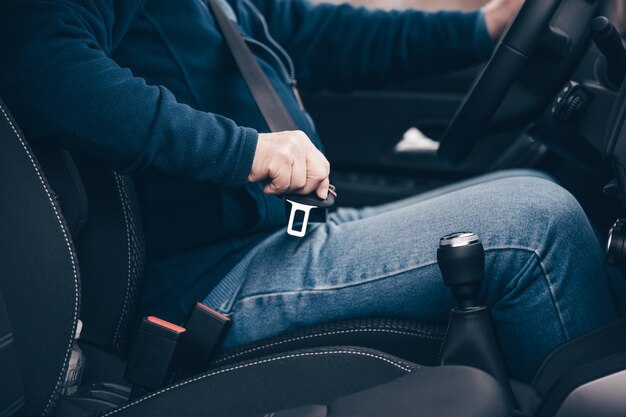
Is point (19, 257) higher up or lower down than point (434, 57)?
lower down

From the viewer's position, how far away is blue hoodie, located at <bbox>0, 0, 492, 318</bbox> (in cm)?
72

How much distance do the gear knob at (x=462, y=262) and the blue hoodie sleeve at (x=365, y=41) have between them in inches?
23.0

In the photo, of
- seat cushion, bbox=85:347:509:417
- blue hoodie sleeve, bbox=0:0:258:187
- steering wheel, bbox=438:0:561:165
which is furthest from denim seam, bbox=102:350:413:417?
steering wheel, bbox=438:0:561:165

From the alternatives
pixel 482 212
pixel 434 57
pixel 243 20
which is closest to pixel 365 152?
pixel 434 57

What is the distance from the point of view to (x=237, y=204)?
2.98ft

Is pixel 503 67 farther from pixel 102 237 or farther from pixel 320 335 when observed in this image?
pixel 102 237

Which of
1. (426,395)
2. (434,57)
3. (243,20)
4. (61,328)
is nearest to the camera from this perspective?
(426,395)

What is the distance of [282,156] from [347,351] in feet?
0.74

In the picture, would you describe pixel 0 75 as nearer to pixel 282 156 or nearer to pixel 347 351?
pixel 282 156

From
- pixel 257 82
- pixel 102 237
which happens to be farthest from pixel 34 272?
pixel 257 82

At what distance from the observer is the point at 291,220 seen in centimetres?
83

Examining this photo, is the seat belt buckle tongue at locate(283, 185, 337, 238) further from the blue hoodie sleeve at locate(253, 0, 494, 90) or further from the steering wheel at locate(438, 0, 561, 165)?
the blue hoodie sleeve at locate(253, 0, 494, 90)

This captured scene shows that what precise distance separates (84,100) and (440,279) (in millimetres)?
433

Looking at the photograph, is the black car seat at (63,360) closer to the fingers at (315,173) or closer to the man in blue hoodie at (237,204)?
the man in blue hoodie at (237,204)
